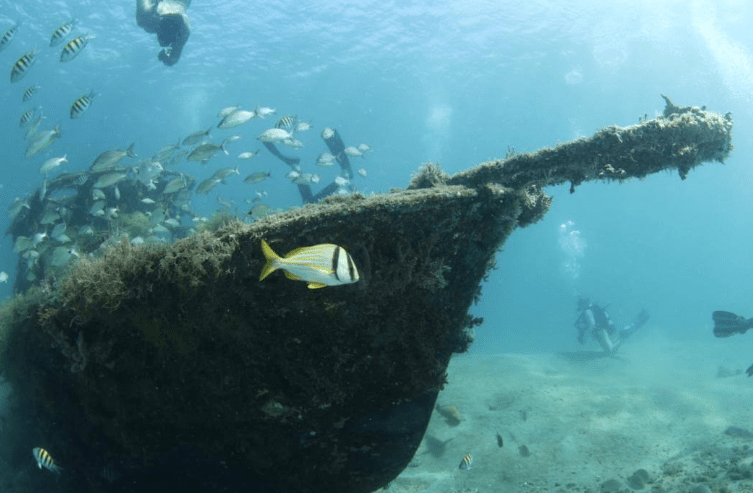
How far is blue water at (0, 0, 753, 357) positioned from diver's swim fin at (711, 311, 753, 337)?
10.0 m

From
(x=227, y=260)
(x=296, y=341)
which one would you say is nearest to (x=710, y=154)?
A: (x=296, y=341)

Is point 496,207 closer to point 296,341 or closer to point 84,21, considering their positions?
point 296,341

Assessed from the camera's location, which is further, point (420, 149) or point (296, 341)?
point (420, 149)

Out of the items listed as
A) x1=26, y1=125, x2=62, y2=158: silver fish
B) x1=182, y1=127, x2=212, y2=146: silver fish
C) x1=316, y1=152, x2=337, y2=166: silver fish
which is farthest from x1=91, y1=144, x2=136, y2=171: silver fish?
x1=316, y1=152, x2=337, y2=166: silver fish

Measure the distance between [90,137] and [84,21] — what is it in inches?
2191

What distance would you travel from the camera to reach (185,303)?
359 centimetres

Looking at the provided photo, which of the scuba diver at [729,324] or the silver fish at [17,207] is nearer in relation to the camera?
A: the scuba diver at [729,324]

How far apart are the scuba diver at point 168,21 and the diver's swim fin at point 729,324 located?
1665 centimetres

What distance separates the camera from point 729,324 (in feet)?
28.8

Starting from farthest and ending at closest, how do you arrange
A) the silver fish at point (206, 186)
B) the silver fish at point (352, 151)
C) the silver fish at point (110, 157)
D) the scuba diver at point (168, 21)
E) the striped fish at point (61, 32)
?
the silver fish at point (352, 151) → the scuba diver at point (168, 21) → the silver fish at point (206, 186) → the silver fish at point (110, 157) → the striped fish at point (61, 32)

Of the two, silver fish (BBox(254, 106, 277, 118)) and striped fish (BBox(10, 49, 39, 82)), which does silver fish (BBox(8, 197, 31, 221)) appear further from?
silver fish (BBox(254, 106, 277, 118))

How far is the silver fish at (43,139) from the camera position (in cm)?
1066

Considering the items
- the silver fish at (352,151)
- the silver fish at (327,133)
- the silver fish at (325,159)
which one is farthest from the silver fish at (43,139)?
the silver fish at (352,151)

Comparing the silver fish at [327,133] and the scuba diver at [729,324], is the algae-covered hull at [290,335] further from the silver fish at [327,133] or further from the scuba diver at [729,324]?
the silver fish at [327,133]
